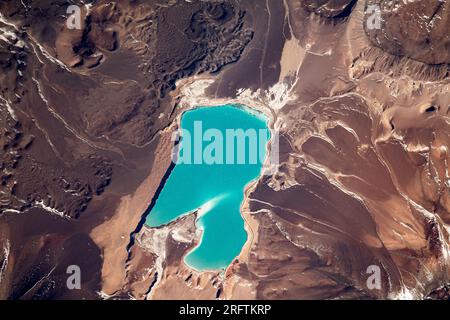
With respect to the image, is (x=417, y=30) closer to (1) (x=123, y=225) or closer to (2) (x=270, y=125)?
(2) (x=270, y=125)

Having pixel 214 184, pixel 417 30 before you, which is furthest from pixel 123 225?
pixel 417 30

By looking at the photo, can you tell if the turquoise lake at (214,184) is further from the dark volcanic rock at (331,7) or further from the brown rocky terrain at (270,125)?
the dark volcanic rock at (331,7)

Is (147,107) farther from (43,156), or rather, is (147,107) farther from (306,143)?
(306,143)

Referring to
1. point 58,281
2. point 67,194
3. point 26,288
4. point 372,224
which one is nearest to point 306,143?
point 372,224

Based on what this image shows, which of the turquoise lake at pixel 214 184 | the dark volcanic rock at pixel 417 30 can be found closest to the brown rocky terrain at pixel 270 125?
the dark volcanic rock at pixel 417 30

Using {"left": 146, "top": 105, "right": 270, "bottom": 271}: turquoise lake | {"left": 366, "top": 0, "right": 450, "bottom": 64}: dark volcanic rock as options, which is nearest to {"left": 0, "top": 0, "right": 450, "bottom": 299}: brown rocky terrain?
{"left": 366, "top": 0, "right": 450, "bottom": 64}: dark volcanic rock

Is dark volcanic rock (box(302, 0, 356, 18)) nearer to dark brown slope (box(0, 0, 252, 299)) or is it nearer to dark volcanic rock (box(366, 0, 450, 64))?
dark volcanic rock (box(366, 0, 450, 64))

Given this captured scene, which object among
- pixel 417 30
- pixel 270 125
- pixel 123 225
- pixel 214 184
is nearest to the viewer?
pixel 417 30

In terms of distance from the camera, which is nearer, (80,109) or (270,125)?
(80,109)

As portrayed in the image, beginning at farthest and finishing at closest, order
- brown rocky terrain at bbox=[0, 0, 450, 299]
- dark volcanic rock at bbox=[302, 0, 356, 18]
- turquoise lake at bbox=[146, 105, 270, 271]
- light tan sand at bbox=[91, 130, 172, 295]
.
Result: dark volcanic rock at bbox=[302, 0, 356, 18]
turquoise lake at bbox=[146, 105, 270, 271]
light tan sand at bbox=[91, 130, 172, 295]
brown rocky terrain at bbox=[0, 0, 450, 299]
